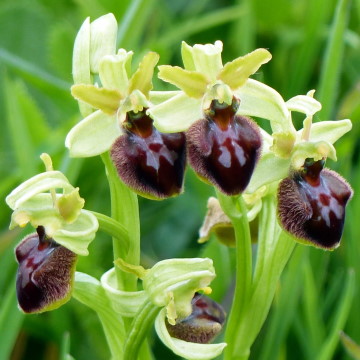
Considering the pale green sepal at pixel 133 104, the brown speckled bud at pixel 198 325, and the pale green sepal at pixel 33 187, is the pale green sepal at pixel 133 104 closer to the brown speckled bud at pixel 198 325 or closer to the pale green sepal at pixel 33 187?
the pale green sepal at pixel 33 187

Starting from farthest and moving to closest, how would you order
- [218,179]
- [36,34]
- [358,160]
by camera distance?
[36,34] < [358,160] < [218,179]

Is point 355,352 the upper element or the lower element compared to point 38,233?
lower

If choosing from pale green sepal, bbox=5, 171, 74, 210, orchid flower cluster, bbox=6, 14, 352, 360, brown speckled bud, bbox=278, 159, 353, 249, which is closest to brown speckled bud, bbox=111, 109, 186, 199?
orchid flower cluster, bbox=6, 14, 352, 360

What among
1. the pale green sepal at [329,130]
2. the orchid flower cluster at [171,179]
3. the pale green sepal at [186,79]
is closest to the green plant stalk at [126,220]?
the orchid flower cluster at [171,179]

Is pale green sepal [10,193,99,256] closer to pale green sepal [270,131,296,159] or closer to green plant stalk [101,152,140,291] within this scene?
green plant stalk [101,152,140,291]

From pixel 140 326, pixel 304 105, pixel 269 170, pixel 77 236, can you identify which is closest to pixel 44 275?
pixel 77 236

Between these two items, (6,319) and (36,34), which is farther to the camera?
(36,34)

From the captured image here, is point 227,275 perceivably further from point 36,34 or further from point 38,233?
point 36,34

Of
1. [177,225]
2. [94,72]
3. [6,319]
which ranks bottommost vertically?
[177,225]

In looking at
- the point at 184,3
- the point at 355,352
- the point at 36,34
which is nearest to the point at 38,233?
the point at 355,352
